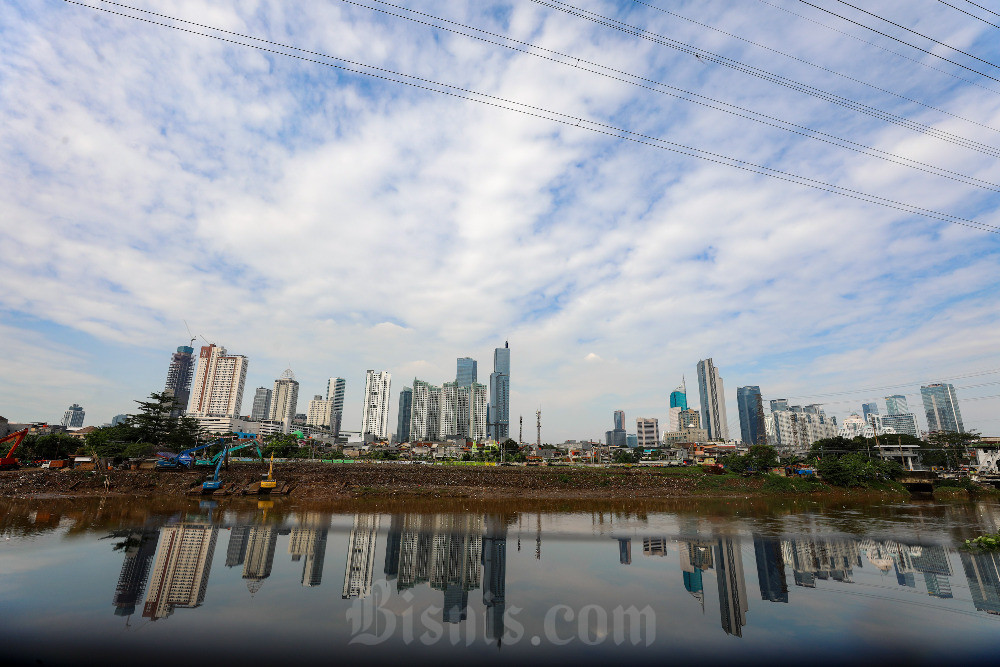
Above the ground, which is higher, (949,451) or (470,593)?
(949,451)

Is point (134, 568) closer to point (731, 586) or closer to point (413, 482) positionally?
point (731, 586)

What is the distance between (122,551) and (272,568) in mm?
8516

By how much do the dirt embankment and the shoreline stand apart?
0.24 feet

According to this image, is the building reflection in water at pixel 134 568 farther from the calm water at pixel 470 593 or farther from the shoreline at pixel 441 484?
the shoreline at pixel 441 484

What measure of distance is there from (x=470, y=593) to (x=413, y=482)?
36.1 m

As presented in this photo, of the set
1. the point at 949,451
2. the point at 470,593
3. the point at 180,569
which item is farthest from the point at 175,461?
the point at 949,451

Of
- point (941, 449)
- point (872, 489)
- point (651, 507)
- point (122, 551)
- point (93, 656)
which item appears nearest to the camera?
point (93, 656)

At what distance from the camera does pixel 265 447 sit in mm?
81562

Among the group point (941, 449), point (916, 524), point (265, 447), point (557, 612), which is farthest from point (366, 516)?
point (941, 449)

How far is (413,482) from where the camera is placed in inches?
1951

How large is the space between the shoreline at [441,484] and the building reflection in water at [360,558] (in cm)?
1320

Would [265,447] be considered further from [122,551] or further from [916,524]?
[916,524]

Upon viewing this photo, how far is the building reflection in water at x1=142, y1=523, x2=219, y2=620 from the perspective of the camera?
1381 centimetres
